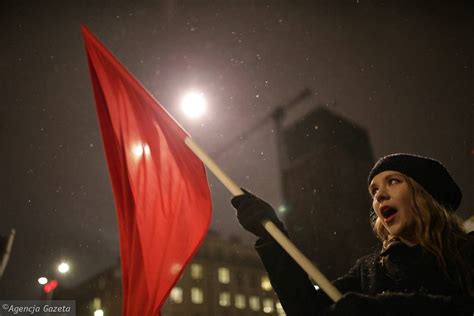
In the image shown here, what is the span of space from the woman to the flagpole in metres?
0.09

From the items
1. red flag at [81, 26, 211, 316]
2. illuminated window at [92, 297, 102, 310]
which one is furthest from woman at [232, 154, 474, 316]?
illuminated window at [92, 297, 102, 310]

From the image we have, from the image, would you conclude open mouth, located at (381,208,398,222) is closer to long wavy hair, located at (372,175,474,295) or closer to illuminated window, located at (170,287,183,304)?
long wavy hair, located at (372,175,474,295)

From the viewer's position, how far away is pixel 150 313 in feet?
10.8

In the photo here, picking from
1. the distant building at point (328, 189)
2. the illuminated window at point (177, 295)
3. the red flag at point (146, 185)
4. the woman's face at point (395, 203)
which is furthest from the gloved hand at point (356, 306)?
the distant building at point (328, 189)

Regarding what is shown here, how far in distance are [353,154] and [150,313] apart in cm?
7882

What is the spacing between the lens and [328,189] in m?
73.4

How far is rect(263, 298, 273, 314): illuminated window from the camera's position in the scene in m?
64.8

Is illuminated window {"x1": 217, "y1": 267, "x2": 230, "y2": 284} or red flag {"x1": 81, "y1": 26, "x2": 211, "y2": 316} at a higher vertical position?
illuminated window {"x1": 217, "y1": 267, "x2": 230, "y2": 284}

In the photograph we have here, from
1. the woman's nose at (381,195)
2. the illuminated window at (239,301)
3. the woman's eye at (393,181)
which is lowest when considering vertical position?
the woman's nose at (381,195)

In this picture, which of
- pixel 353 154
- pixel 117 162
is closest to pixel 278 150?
pixel 353 154

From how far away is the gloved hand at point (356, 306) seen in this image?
2180 mm

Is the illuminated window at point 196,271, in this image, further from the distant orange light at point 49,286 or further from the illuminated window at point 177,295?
the distant orange light at point 49,286

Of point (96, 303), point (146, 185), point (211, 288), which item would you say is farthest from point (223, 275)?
point (146, 185)

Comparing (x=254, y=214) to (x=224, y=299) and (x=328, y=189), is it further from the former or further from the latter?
(x=328, y=189)
